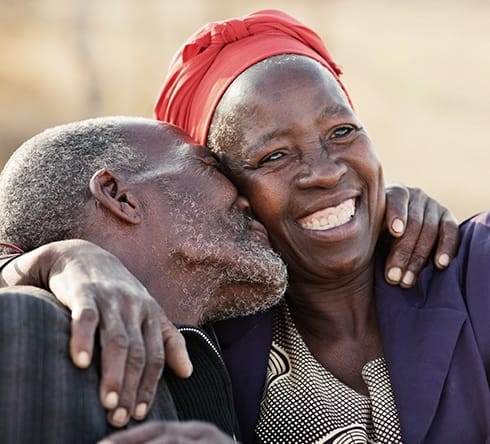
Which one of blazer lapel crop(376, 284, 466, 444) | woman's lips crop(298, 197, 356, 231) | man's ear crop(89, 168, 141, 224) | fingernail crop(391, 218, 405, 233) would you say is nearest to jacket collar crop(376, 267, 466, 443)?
blazer lapel crop(376, 284, 466, 444)

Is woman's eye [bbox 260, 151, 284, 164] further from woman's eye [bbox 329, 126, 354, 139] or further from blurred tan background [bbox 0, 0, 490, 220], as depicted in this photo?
blurred tan background [bbox 0, 0, 490, 220]

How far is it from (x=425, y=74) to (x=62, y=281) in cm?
1297

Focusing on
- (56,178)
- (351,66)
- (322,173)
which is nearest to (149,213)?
(56,178)

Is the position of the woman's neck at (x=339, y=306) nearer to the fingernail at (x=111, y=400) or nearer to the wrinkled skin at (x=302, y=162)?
the wrinkled skin at (x=302, y=162)

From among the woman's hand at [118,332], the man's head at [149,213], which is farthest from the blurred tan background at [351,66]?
the woman's hand at [118,332]

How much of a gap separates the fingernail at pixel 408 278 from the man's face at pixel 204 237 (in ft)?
1.56

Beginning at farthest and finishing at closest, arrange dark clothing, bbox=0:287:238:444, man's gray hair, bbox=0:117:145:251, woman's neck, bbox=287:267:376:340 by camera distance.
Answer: woman's neck, bbox=287:267:376:340, man's gray hair, bbox=0:117:145:251, dark clothing, bbox=0:287:238:444

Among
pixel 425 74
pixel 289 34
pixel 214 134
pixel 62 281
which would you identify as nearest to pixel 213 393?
pixel 62 281

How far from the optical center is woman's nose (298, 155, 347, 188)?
154 inches

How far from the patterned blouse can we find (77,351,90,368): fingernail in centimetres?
114

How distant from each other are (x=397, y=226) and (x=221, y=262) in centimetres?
73

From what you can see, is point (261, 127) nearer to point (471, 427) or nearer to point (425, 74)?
point (471, 427)

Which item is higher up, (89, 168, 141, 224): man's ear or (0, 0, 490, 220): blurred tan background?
(89, 168, 141, 224): man's ear

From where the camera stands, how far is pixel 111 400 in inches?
112
